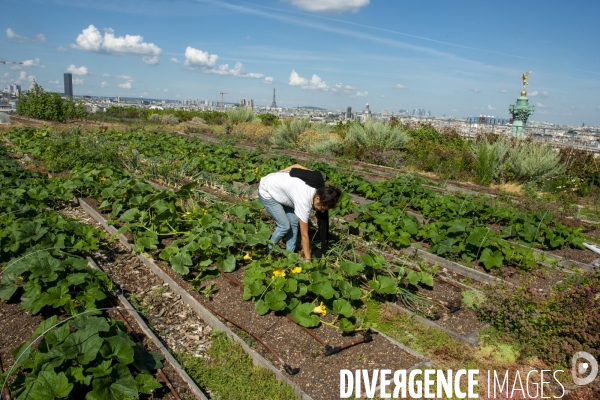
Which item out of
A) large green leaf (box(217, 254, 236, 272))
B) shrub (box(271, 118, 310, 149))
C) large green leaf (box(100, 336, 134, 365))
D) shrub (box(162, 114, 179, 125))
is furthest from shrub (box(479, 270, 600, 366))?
shrub (box(162, 114, 179, 125))

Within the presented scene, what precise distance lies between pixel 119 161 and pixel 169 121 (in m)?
18.0

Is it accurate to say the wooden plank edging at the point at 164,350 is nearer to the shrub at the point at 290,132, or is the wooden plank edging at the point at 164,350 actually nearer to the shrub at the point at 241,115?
the shrub at the point at 290,132

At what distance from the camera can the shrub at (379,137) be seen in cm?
1425

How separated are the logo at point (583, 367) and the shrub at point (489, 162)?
7.85 m

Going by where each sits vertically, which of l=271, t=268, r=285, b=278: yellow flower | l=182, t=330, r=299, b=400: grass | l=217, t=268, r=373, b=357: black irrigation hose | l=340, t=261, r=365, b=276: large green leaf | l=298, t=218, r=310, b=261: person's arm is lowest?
l=182, t=330, r=299, b=400: grass

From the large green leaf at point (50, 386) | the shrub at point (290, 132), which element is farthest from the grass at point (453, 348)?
the shrub at point (290, 132)

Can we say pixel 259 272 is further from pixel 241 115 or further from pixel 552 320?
pixel 241 115

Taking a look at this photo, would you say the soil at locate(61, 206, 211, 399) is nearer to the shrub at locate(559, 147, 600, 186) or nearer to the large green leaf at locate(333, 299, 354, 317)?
the large green leaf at locate(333, 299, 354, 317)

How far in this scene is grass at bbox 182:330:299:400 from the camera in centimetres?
306

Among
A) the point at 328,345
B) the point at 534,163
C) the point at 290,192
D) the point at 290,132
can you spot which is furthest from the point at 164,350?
the point at 290,132

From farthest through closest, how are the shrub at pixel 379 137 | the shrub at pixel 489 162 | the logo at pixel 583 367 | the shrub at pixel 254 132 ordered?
the shrub at pixel 254 132
the shrub at pixel 379 137
the shrub at pixel 489 162
the logo at pixel 583 367

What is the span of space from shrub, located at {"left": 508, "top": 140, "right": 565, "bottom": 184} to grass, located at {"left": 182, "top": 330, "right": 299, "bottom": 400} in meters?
9.19

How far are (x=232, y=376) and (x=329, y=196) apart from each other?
1.76 meters

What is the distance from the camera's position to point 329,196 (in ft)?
13.6
